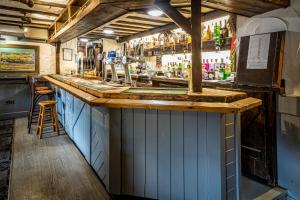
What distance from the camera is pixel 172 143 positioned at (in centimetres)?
212

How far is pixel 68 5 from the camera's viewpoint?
432cm

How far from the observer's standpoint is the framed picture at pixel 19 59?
6398 millimetres

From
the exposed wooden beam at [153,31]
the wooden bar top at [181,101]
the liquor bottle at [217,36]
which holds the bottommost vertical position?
the wooden bar top at [181,101]

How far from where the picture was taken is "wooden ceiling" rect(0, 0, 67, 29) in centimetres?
435

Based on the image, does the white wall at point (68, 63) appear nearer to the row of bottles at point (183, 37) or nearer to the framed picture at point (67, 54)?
the framed picture at point (67, 54)

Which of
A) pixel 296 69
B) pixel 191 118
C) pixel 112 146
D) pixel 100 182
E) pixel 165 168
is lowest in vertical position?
pixel 100 182

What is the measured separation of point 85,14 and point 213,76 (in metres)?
2.35

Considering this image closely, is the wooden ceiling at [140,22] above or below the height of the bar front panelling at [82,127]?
above

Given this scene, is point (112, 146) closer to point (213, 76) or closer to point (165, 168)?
point (165, 168)

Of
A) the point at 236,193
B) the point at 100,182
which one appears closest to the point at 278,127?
the point at 236,193

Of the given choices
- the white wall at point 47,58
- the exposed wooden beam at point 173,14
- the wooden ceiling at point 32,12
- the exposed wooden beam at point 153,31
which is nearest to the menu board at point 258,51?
the exposed wooden beam at point 173,14

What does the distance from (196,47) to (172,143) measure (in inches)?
36.2

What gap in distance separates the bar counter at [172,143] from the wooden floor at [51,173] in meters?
0.35

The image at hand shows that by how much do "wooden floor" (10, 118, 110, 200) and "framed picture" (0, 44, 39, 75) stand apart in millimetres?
3177
